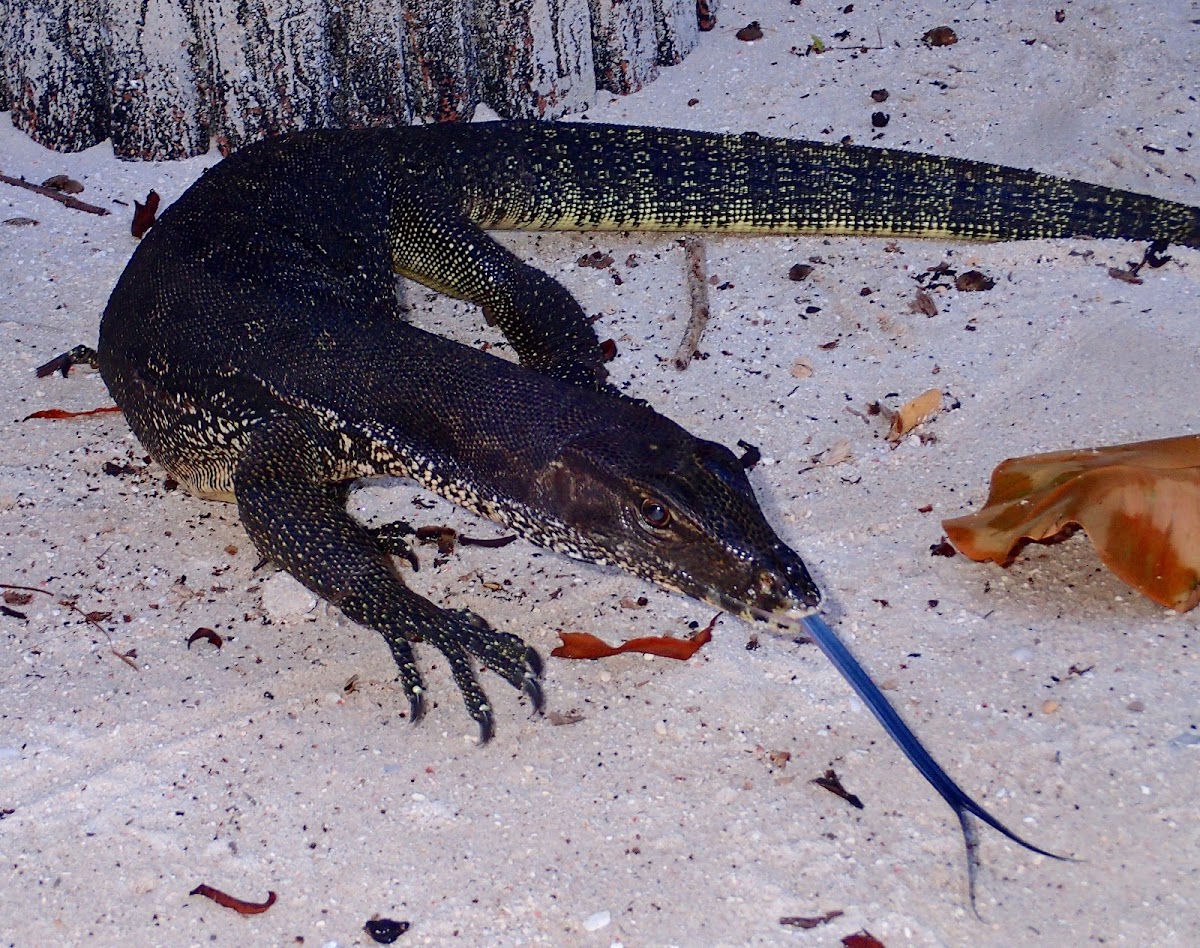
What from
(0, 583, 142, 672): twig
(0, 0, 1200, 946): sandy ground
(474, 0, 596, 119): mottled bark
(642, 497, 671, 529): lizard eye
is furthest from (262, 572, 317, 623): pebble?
(474, 0, 596, 119): mottled bark

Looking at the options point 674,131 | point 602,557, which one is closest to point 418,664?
point 602,557

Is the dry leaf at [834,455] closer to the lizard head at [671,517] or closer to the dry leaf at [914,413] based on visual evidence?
the dry leaf at [914,413]

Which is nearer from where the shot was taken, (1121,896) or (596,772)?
(1121,896)

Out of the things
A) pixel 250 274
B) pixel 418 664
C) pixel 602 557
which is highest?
pixel 250 274

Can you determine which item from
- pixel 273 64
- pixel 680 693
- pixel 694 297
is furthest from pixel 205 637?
pixel 273 64

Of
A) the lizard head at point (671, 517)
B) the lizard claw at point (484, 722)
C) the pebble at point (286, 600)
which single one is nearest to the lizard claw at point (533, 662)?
the lizard claw at point (484, 722)

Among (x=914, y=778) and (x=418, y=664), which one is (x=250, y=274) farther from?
(x=914, y=778)
